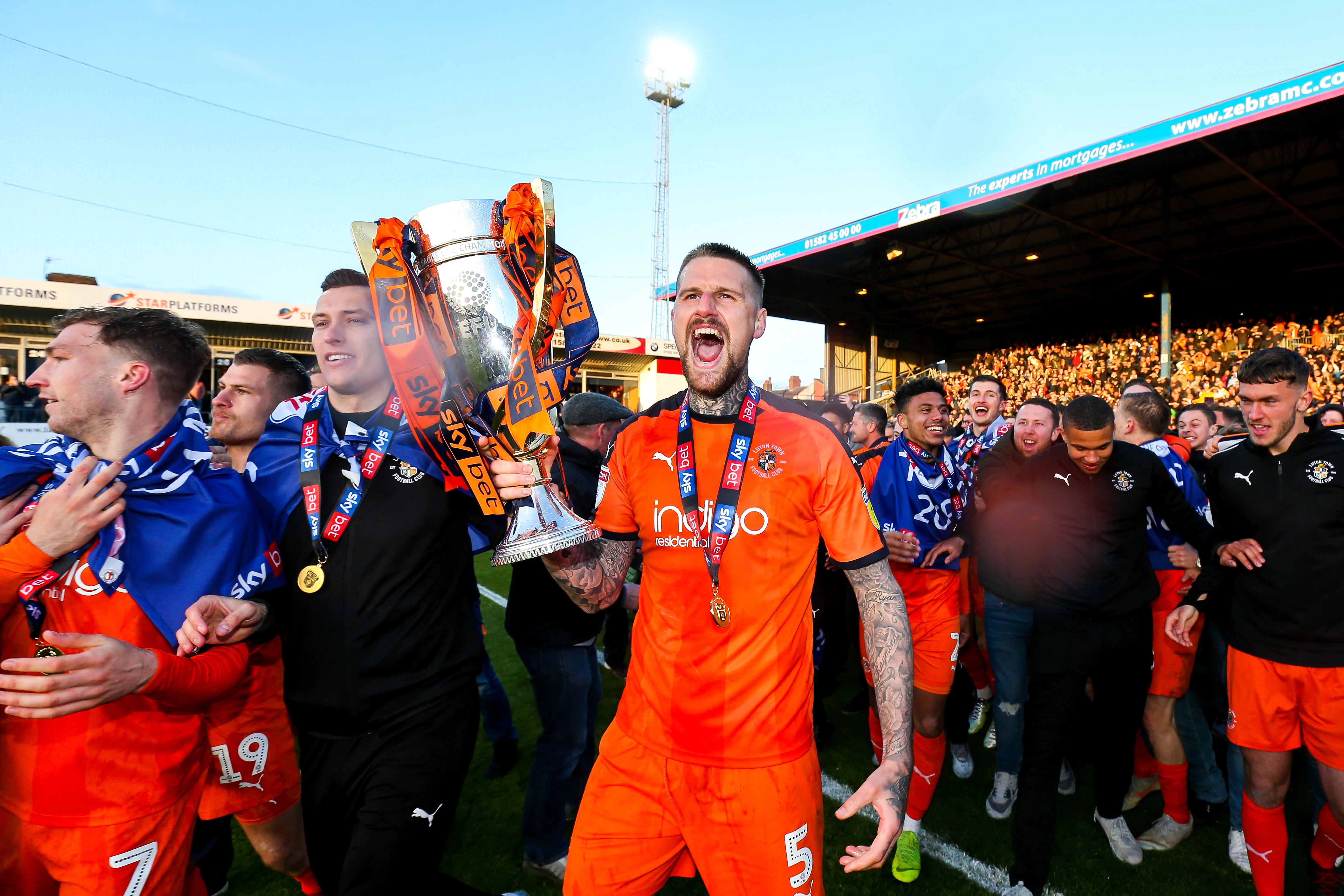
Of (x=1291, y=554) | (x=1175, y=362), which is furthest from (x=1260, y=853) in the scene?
(x=1175, y=362)

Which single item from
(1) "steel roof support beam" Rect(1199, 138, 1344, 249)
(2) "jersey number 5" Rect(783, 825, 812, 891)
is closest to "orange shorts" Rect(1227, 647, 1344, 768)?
(2) "jersey number 5" Rect(783, 825, 812, 891)

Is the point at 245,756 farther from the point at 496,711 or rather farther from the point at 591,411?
the point at 591,411

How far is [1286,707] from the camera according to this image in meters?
3.02

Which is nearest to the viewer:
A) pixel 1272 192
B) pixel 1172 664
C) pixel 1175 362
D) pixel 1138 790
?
pixel 1172 664

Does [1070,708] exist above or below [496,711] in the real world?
above

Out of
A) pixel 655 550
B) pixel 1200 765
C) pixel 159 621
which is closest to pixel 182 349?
pixel 159 621

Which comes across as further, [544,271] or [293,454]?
[293,454]

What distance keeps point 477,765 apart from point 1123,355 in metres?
25.9

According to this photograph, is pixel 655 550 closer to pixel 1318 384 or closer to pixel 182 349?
pixel 182 349

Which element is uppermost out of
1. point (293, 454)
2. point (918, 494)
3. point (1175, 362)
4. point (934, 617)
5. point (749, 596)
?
point (1175, 362)

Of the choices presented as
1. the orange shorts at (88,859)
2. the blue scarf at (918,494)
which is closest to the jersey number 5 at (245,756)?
the orange shorts at (88,859)

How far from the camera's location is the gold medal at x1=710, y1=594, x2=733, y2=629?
196 cm

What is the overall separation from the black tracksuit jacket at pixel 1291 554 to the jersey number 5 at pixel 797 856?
2.67 m

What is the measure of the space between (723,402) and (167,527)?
1690 millimetres
